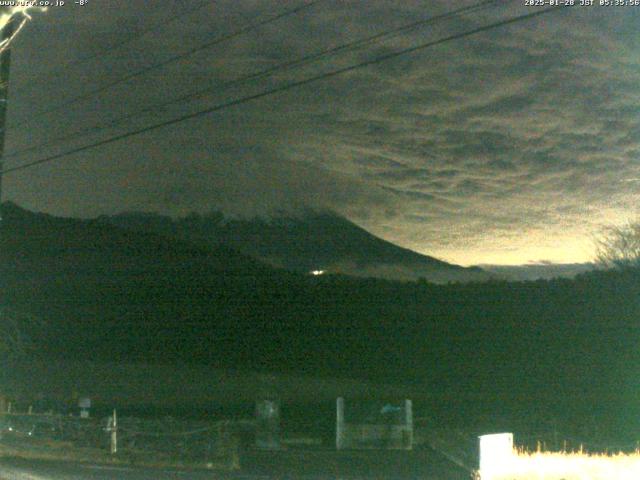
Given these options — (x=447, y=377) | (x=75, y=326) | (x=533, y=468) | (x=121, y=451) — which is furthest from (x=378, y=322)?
(x=533, y=468)

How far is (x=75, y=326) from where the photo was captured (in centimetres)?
7131

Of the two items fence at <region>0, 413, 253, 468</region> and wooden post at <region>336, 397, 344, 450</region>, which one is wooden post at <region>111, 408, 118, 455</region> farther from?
wooden post at <region>336, 397, 344, 450</region>

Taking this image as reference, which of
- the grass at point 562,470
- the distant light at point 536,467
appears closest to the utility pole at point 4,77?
the distant light at point 536,467

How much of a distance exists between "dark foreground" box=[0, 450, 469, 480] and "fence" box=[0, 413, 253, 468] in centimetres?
96

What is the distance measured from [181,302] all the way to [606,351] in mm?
39377

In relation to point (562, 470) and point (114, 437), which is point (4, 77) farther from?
point (562, 470)

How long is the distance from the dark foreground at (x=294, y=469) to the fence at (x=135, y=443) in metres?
0.96

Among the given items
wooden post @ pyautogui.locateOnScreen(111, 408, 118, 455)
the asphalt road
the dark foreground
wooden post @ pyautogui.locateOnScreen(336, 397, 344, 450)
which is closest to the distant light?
the dark foreground

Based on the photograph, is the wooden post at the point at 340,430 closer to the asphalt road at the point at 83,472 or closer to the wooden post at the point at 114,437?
the wooden post at the point at 114,437

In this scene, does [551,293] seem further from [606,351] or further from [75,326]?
[75,326]

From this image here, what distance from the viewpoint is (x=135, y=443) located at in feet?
69.7

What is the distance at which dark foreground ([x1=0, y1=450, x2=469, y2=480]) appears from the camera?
15438 mm

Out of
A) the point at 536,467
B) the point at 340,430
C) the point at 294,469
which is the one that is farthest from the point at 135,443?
the point at 536,467

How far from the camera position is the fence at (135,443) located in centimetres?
1994
